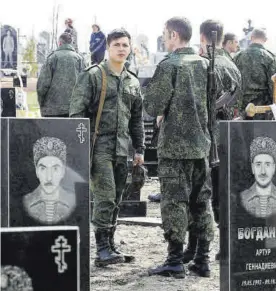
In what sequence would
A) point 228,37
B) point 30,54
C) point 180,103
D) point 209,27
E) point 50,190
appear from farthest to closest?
point 30,54 < point 228,37 < point 209,27 < point 180,103 < point 50,190

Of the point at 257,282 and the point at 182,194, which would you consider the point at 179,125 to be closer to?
the point at 182,194

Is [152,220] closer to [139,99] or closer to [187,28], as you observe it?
[139,99]

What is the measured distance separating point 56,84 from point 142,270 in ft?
14.9

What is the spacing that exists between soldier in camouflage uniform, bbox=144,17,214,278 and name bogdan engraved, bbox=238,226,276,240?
41.7 inches

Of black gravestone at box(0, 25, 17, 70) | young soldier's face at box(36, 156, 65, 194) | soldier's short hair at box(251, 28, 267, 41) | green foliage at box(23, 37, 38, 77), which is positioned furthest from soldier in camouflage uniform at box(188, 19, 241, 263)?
green foliage at box(23, 37, 38, 77)

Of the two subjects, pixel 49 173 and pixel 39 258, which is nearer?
pixel 39 258

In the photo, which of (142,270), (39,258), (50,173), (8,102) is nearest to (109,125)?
(142,270)

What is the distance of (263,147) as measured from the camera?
5457 millimetres

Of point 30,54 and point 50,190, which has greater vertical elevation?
point 30,54

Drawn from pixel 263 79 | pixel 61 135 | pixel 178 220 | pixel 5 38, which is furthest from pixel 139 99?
pixel 5 38

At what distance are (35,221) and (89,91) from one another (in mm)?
1723

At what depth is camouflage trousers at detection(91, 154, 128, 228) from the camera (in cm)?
691

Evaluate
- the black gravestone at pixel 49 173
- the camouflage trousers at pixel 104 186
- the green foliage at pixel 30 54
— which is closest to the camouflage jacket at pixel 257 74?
the camouflage trousers at pixel 104 186

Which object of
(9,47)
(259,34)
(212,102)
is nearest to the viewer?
(212,102)
